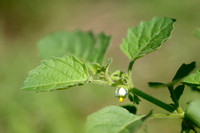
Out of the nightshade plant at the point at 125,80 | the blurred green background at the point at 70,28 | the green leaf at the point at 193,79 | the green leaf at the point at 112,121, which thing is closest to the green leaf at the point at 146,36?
the nightshade plant at the point at 125,80

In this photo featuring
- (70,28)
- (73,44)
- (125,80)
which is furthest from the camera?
(70,28)

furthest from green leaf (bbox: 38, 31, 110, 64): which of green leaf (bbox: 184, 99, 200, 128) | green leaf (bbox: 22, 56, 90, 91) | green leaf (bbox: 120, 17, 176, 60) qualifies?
green leaf (bbox: 184, 99, 200, 128)

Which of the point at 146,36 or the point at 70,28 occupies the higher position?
the point at 70,28

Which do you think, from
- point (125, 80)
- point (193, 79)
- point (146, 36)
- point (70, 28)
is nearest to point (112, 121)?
point (125, 80)

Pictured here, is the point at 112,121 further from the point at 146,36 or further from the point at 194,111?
the point at 146,36

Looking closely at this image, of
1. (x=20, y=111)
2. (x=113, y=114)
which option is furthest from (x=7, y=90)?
(x=113, y=114)

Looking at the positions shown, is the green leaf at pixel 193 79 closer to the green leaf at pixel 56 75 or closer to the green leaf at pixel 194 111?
the green leaf at pixel 194 111
